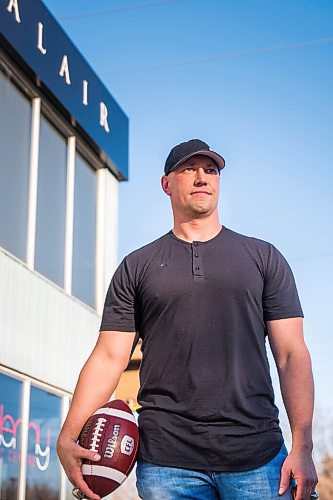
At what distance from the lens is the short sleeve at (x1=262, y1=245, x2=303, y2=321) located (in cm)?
365

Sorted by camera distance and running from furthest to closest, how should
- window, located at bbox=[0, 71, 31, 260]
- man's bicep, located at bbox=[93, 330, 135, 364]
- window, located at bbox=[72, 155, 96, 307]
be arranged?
window, located at bbox=[72, 155, 96, 307]
window, located at bbox=[0, 71, 31, 260]
man's bicep, located at bbox=[93, 330, 135, 364]

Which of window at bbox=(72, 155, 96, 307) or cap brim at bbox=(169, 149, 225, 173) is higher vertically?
window at bbox=(72, 155, 96, 307)

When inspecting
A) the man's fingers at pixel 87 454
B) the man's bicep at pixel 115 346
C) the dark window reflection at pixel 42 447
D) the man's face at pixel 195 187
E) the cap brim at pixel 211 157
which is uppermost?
the cap brim at pixel 211 157

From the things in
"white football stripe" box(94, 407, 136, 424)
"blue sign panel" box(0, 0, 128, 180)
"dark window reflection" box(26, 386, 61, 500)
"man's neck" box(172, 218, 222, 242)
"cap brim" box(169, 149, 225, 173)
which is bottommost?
"dark window reflection" box(26, 386, 61, 500)

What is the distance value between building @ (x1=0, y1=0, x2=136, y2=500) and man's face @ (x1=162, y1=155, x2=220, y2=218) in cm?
667

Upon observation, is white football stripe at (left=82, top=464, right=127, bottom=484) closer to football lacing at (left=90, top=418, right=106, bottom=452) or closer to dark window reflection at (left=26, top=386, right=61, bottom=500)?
football lacing at (left=90, top=418, right=106, bottom=452)

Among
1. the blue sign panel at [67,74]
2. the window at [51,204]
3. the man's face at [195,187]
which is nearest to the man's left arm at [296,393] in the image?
the man's face at [195,187]

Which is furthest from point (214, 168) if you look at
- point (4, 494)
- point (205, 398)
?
point (4, 494)

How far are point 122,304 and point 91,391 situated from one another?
1.24ft

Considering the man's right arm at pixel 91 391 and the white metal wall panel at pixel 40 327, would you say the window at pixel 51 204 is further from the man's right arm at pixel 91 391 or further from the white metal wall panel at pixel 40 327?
the man's right arm at pixel 91 391

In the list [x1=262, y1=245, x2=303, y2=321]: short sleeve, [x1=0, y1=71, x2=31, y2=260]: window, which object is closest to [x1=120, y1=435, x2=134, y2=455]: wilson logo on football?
[x1=262, y1=245, x2=303, y2=321]: short sleeve

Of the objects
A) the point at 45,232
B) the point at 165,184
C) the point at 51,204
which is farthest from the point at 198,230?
the point at 51,204

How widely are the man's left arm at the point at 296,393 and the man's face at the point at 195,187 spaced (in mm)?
559

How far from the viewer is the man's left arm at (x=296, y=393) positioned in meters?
3.34
